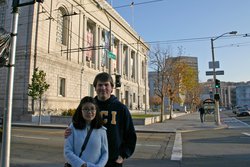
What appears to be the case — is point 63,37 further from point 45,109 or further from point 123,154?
point 123,154

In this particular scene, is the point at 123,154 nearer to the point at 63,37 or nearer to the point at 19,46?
the point at 19,46

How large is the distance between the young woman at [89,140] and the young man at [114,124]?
17cm

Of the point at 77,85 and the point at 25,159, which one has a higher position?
the point at 77,85

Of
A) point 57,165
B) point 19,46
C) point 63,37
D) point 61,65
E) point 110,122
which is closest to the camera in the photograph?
point 110,122

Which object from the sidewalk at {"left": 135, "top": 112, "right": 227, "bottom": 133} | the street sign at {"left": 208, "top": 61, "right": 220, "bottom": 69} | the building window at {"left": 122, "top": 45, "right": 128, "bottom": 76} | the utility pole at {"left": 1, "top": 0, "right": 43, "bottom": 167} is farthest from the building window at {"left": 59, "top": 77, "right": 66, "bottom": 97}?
the utility pole at {"left": 1, "top": 0, "right": 43, "bottom": 167}

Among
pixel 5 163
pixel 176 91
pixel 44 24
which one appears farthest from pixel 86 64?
pixel 5 163

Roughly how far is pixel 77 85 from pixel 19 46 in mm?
10896

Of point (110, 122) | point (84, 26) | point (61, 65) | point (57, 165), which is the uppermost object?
point (84, 26)

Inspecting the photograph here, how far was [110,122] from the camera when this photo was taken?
10.9 ft

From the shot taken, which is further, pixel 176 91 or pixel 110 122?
pixel 176 91

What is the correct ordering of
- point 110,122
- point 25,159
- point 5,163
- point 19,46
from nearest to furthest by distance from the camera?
point 110,122
point 5,163
point 25,159
point 19,46

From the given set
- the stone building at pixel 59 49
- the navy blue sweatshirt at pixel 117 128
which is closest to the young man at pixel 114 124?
the navy blue sweatshirt at pixel 117 128

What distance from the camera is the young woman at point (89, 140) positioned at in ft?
9.91

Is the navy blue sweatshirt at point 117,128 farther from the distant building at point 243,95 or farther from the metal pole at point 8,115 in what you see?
the distant building at point 243,95
